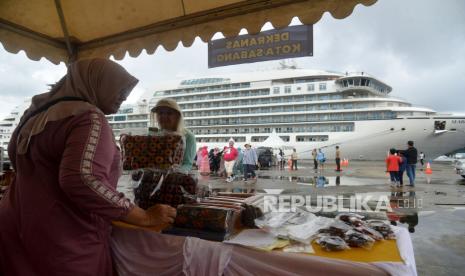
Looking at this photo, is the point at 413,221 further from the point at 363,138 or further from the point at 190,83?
the point at 190,83

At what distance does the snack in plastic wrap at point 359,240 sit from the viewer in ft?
3.87

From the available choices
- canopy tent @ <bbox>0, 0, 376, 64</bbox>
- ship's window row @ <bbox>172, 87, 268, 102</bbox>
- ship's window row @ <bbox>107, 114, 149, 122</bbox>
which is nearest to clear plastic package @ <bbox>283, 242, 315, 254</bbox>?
canopy tent @ <bbox>0, 0, 376, 64</bbox>

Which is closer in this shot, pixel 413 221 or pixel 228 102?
pixel 413 221

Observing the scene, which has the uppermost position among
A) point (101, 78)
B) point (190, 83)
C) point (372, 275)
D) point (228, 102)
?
point (190, 83)

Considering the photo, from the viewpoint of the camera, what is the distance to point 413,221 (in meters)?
5.48

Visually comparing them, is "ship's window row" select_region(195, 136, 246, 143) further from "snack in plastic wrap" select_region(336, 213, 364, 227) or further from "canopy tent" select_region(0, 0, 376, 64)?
"snack in plastic wrap" select_region(336, 213, 364, 227)

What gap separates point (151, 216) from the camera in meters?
1.15

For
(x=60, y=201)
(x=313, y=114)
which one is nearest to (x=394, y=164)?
(x=60, y=201)

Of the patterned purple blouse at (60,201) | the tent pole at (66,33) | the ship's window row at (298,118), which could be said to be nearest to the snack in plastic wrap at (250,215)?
the patterned purple blouse at (60,201)

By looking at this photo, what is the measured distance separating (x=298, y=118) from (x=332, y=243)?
40.1 meters

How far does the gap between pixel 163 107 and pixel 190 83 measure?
49637 millimetres

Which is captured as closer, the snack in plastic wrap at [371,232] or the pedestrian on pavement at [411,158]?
the snack in plastic wrap at [371,232]

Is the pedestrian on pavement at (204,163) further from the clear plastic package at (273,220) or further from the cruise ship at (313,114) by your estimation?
the cruise ship at (313,114)

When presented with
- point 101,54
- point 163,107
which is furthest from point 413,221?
point 101,54
